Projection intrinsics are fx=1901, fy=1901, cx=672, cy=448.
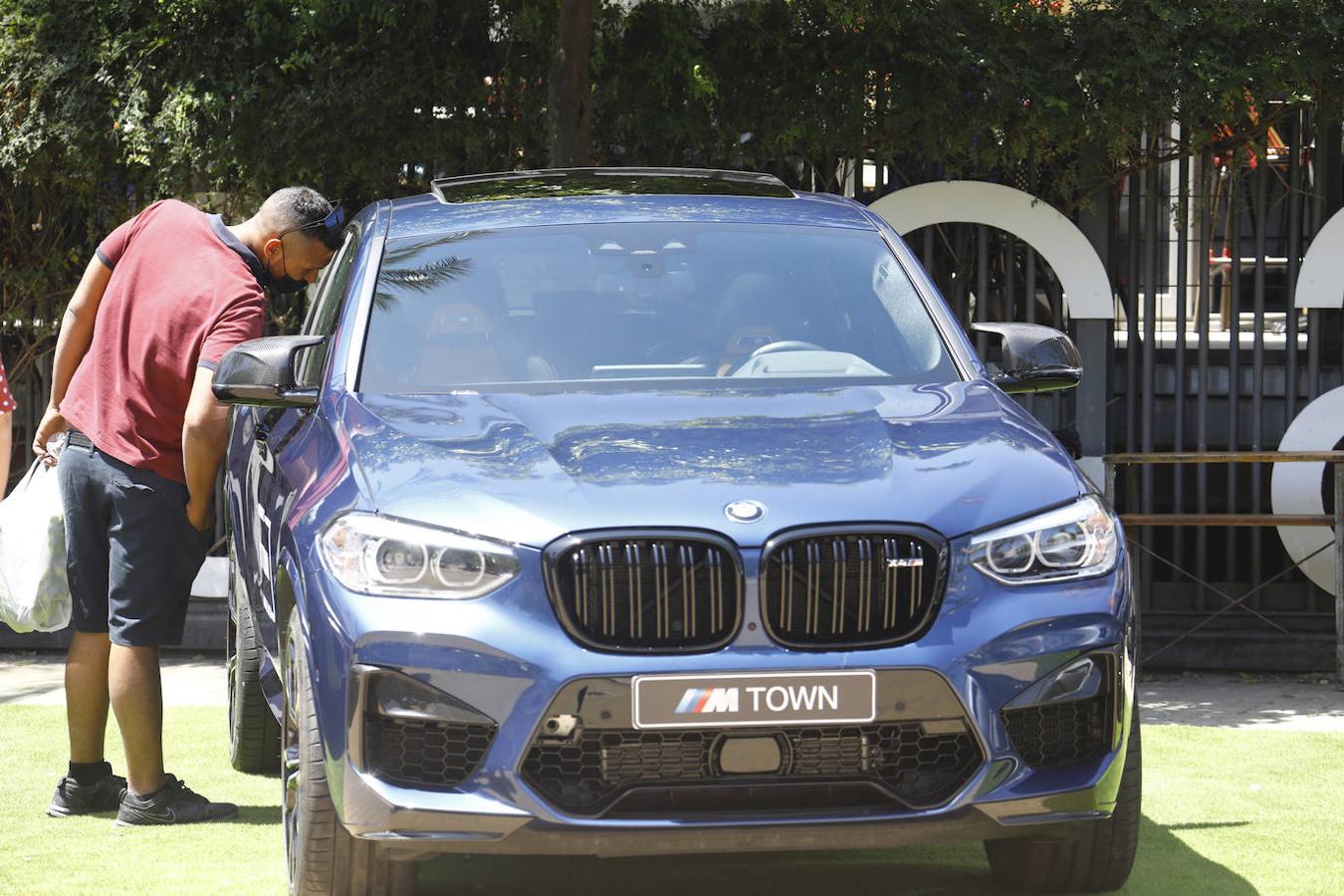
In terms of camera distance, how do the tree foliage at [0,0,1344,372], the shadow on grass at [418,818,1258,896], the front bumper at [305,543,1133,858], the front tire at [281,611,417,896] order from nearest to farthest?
the front bumper at [305,543,1133,858] < the front tire at [281,611,417,896] < the shadow on grass at [418,818,1258,896] < the tree foliage at [0,0,1344,372]

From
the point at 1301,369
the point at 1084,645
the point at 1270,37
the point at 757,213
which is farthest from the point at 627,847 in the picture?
the point at 1301,369

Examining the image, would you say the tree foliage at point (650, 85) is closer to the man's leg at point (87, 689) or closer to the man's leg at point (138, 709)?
the man's leg at point (87, 689)

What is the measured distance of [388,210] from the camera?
554 cm

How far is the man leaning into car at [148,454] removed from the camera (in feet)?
17.9

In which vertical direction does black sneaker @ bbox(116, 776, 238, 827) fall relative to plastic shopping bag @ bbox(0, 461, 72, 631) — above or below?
below

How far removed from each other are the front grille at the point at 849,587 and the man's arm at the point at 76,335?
290cm

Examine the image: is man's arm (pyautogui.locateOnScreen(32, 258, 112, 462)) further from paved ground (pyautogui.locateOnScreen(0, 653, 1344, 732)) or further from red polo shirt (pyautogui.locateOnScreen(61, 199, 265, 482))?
paved ground (pyautogui.locateOnScreen(0, 653, 1344, 732))

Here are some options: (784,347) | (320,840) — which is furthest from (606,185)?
(320,840)

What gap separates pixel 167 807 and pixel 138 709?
1.06 ft

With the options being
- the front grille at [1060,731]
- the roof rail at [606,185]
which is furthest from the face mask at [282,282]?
the front grille at [1060,731]

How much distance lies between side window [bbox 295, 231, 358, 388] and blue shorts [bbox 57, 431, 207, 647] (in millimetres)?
571

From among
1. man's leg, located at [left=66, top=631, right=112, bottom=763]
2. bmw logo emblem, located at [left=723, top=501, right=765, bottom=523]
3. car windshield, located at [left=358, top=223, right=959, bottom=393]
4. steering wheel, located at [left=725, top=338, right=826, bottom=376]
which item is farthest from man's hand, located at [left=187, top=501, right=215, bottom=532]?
bmw logo emblem, located at [left=723, top=501, right=765, bottom=523]

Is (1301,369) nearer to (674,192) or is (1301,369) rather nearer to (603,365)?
(674,192)

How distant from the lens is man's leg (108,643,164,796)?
5.50 m
